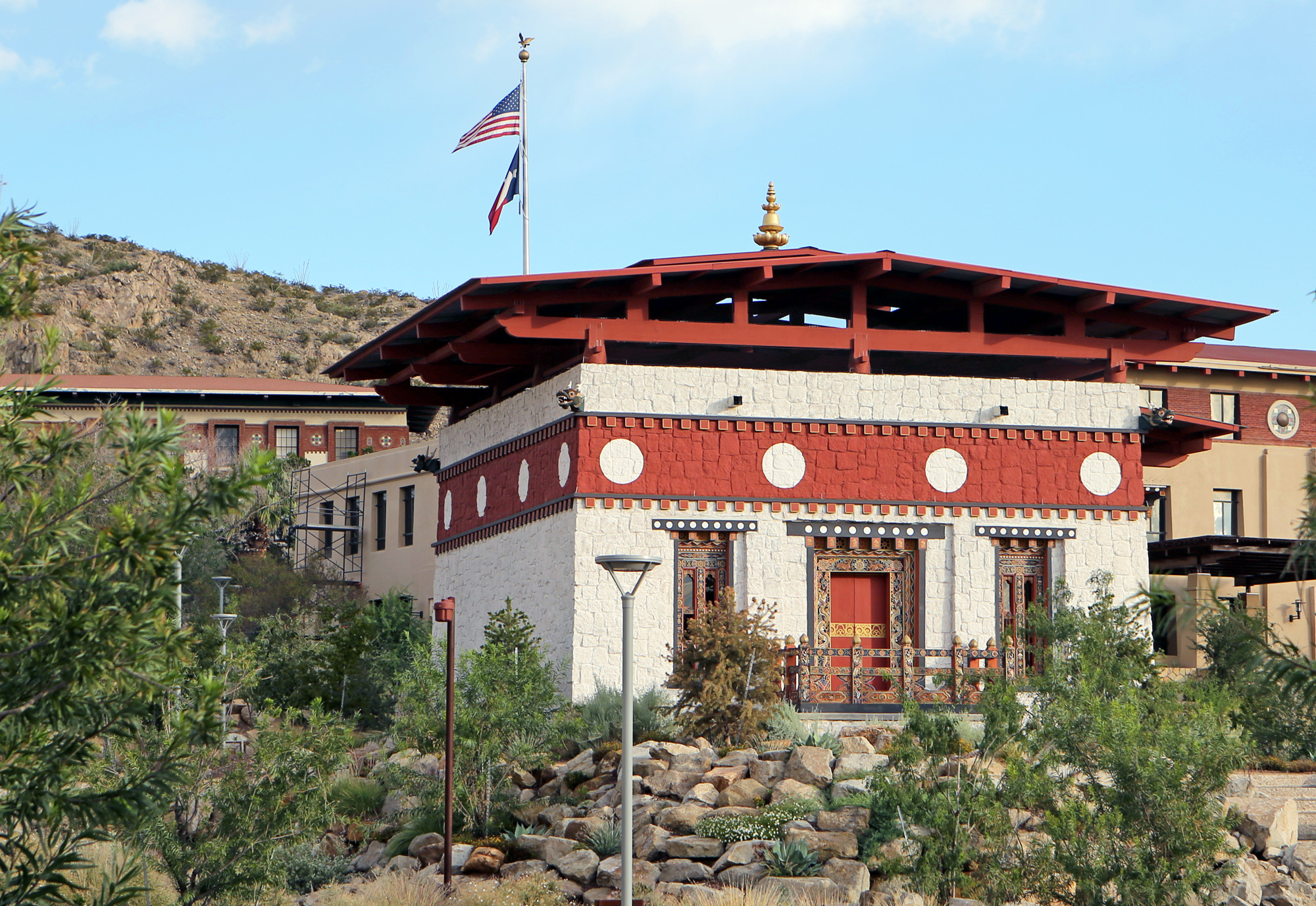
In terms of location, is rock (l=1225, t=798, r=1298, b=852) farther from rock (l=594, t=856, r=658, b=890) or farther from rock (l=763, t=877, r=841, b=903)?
rock (l=594, t=856, r=658, b=890)

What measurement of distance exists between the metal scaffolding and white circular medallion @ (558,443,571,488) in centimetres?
2283

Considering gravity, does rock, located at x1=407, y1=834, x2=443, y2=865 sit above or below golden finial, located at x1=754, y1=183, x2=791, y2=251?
below

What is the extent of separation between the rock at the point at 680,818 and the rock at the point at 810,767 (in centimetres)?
142

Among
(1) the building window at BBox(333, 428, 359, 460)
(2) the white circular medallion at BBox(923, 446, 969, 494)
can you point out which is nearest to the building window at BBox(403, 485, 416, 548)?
(1) the building window at BBox(333, 428, 359, 460)

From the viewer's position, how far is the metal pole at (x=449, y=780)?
65.7 ft

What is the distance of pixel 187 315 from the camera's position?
271 feet

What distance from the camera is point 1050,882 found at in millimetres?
15797

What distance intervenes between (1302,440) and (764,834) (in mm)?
32316

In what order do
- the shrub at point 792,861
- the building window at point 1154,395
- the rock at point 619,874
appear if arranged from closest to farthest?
1. the shrub at point 792,861
2. the rock at point 619,874
3. the building window at point 1154,395

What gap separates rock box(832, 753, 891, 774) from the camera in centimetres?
2064

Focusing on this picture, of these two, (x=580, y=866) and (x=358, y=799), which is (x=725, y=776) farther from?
(x=358, y=799)

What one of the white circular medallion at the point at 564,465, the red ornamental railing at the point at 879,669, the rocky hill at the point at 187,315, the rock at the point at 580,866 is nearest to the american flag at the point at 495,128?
the white circular medallion at the point at 564,465

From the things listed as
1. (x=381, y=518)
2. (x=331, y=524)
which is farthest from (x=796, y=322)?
(x=331, y=524)

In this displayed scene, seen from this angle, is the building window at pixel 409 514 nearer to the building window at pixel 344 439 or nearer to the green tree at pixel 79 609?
the building window at pixel 344 439
